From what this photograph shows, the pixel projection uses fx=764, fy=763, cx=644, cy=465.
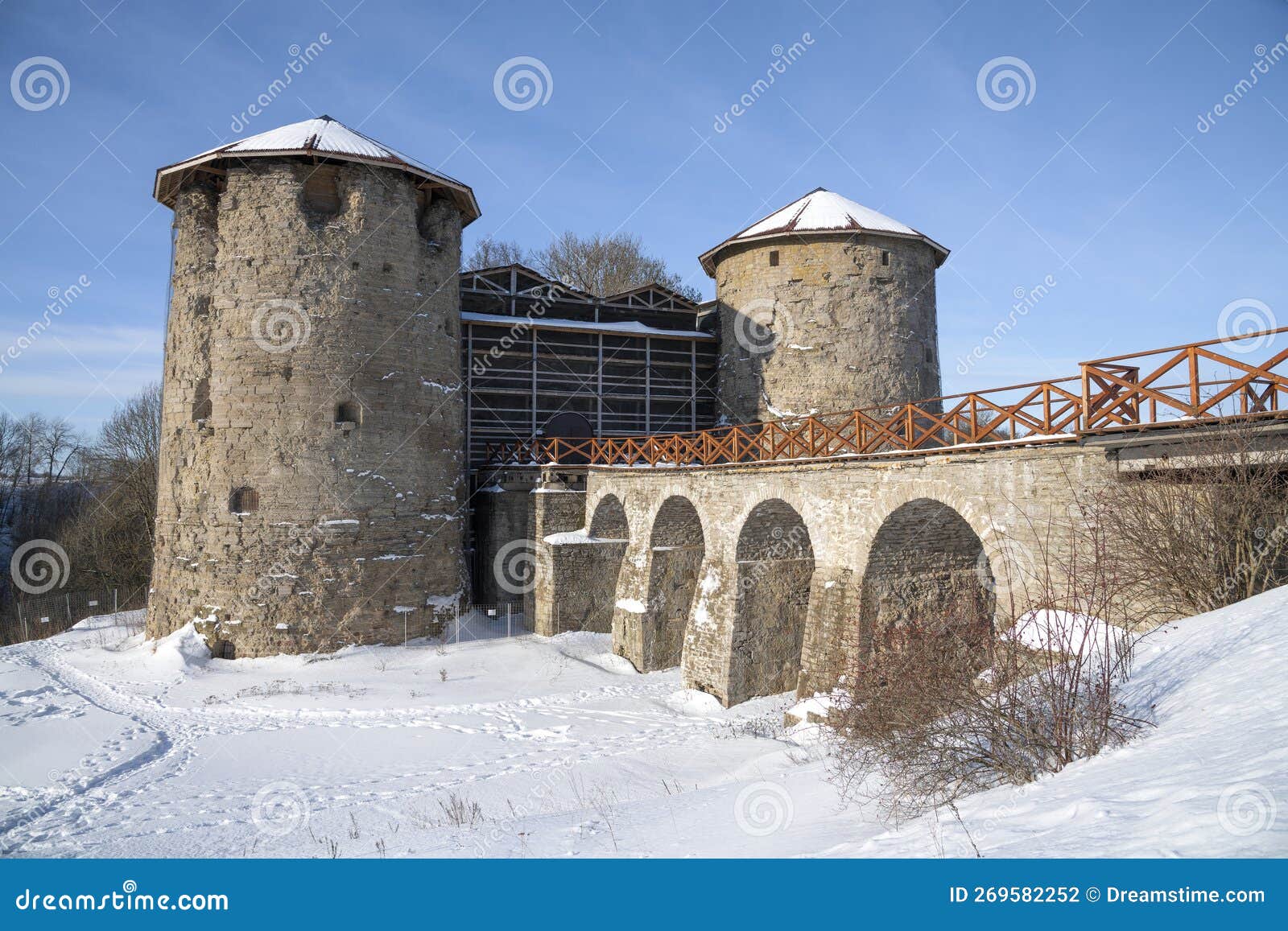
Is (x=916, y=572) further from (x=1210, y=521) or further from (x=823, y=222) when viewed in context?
(x=823, y=222)

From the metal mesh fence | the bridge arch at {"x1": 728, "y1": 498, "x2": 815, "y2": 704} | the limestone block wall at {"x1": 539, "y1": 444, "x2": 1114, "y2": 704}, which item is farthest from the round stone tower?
→ the metal mesh fence

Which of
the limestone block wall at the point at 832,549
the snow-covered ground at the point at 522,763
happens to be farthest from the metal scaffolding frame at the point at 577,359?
the snow-covered ground at the point at 522,763

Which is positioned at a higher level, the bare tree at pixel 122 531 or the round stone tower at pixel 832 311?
the round stone tower at pixel 832 311

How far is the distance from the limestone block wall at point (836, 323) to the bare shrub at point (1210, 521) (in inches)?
455

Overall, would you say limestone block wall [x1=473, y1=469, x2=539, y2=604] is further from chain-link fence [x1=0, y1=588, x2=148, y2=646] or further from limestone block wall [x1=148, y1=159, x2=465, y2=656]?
chain-link fence [x1=0, y1=588, x2=148, y2=646]

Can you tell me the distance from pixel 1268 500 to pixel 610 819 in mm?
6114

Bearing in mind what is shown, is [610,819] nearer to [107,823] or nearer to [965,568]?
[107,823]

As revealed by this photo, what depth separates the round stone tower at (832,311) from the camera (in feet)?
61.2

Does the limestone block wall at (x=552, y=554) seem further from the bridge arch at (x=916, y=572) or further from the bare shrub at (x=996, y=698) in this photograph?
the bare shrub at (x=996, y=698)

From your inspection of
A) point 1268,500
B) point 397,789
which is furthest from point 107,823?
point 1268,500

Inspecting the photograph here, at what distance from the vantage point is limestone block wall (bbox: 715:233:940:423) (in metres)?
18.7

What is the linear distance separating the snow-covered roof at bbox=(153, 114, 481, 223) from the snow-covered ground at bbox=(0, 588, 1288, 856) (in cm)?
940

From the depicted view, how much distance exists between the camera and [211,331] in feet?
49.7

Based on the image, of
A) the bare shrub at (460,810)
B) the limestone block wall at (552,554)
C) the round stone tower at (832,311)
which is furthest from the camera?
the round stone tower at (832,311)
